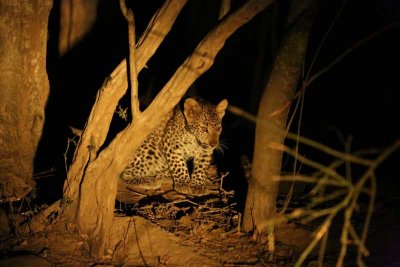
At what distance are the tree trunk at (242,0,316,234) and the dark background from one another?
1511 millimetres

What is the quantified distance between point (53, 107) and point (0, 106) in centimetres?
217

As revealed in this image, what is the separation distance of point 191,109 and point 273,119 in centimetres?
281

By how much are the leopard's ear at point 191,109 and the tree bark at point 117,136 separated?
8.24 feet

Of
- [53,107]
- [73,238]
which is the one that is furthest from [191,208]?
[53,107]

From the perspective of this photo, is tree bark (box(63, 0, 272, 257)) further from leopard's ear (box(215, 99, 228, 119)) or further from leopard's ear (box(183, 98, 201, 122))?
leopard's ear (box(215, 99, 228, 119))

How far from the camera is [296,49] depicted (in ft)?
13.7

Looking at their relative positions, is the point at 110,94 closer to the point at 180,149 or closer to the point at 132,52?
the point at 132,52

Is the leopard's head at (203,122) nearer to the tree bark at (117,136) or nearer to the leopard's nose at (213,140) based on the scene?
the leopard's nose at (213,140)

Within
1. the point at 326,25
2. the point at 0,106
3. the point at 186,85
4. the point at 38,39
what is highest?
the point at 326,25

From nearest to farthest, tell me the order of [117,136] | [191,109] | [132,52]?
[132,52] < [117,136] < [191,109]

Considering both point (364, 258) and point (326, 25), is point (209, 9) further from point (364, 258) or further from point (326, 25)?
point (364, 258)

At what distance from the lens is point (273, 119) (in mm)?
4328

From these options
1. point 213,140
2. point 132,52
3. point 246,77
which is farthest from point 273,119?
point 246,77

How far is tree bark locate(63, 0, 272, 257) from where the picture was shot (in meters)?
4.18
